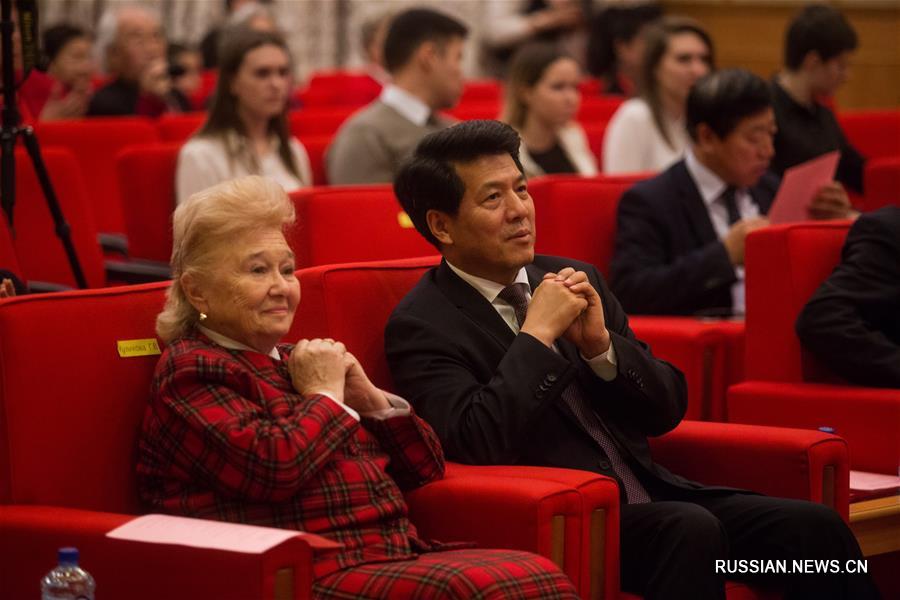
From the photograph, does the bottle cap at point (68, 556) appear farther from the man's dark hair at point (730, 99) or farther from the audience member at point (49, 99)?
the audience member at point (49, 99)

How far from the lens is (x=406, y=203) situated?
280 cm

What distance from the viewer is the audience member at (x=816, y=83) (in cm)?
531

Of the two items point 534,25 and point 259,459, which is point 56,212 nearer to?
point 259,459

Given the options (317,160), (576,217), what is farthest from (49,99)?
(576,217)

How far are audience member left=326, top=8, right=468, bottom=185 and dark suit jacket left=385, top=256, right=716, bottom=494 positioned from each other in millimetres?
2143

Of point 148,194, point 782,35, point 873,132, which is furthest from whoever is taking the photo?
point 782,35

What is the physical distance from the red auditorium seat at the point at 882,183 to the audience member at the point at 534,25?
4777 millimetres

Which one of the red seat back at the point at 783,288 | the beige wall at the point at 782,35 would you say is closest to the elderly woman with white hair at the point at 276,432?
the red seat back at the point at 783,288

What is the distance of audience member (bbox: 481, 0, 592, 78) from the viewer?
9.70 m

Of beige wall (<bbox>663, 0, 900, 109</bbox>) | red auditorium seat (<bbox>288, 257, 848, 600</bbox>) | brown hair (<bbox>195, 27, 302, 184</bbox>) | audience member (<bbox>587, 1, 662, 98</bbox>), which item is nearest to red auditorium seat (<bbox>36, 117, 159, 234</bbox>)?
brown hair (<bbox>195, 27, 302, 184</bbox>)

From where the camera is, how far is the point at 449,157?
2.69 m

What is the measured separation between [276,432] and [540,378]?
52cm

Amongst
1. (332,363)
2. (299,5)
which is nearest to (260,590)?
(332,363)

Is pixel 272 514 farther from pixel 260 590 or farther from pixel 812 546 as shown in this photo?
pixel 812 546
